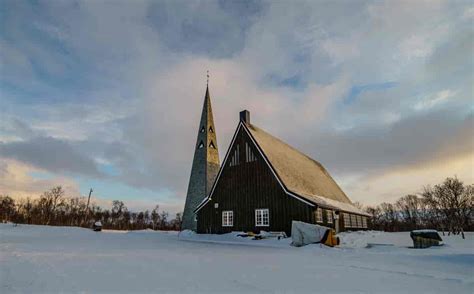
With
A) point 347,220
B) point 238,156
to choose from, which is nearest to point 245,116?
point 238,156

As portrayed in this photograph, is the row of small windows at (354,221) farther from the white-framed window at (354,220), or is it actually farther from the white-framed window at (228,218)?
the white-framed window at (228,218)

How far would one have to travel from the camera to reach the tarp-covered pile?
1481cm

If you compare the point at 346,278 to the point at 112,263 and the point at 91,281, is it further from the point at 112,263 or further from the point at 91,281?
the point at 112,263

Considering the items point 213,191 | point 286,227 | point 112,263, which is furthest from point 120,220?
point 112,263

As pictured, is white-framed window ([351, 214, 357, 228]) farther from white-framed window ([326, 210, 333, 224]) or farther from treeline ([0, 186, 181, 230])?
treeline ([0, 186, 181, 230])

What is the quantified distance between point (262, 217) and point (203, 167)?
1441cm

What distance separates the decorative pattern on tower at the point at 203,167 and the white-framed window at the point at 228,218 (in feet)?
29.9

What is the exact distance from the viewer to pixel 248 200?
22125mm

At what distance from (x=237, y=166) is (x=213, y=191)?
122 inches

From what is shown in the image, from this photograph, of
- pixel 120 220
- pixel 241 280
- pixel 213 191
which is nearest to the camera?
pixel 241 280

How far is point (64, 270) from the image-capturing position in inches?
286

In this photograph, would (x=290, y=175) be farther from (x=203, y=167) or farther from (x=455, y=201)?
(x=455, y=201)

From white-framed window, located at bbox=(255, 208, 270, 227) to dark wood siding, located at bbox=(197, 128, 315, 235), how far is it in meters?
0.25

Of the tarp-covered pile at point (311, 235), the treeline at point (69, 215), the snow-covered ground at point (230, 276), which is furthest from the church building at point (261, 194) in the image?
the treeline at point (69, 215)
